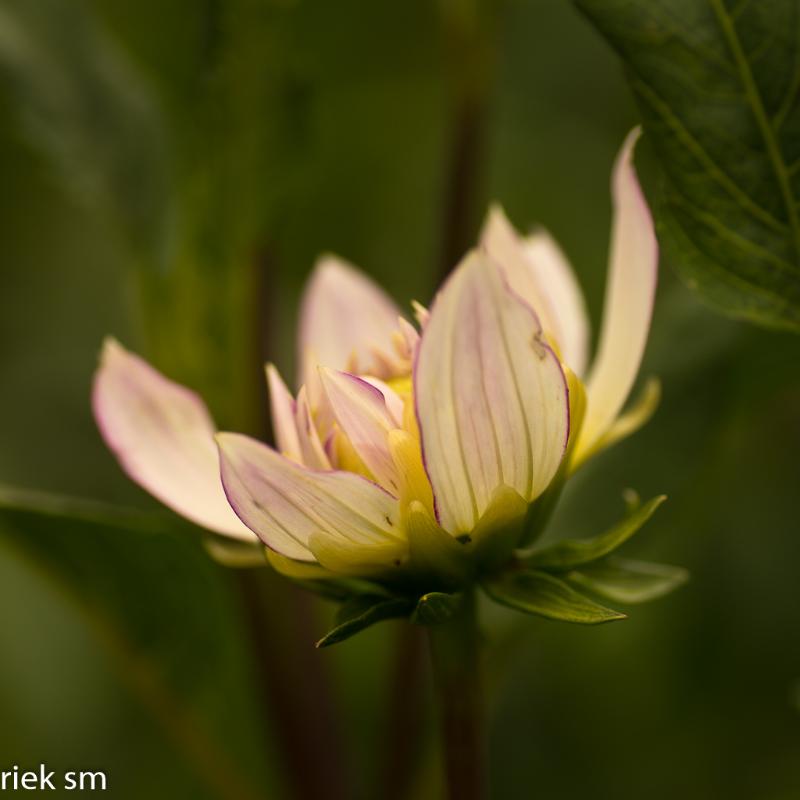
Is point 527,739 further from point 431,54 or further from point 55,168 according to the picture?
point 431,54

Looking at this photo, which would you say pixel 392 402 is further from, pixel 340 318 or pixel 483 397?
pixel 340 318

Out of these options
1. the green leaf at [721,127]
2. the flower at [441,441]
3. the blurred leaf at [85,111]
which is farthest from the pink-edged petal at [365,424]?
the blurred leaf at [85,111]

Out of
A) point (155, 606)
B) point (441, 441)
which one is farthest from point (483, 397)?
point (155, 606)

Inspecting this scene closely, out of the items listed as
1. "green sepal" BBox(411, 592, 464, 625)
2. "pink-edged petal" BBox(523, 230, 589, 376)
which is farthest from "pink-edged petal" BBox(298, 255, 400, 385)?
"green sepal" BBox(411, 592, 464, 625)

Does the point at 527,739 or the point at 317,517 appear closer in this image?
the point at 317,517

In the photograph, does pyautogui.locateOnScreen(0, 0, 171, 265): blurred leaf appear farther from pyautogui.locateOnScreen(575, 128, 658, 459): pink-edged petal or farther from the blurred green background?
pyautogui.locateOnScreen(575, 128, 658, 459): pink-edged petal

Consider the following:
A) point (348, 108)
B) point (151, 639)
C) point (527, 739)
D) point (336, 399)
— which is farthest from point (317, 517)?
point (348, 108)

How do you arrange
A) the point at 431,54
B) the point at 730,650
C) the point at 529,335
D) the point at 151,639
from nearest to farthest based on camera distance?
the point at 529,335 → the point at 151,639 → the point at 730,650 → the point at 431,54

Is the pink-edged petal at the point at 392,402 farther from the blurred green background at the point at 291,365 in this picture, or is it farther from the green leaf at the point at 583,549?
the blurred green background at the point at 291,365
